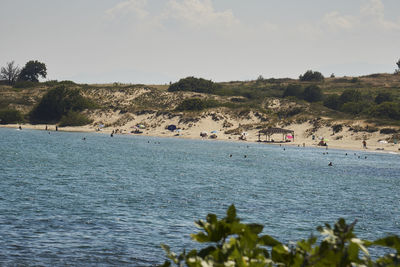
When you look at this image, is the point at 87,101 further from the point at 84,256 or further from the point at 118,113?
the point at 84,256

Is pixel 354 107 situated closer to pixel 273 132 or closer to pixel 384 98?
pixel 384 98

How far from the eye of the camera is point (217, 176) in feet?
184

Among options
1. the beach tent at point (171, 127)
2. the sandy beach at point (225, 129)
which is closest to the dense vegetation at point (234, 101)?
the sandy beach at point (225, 129)

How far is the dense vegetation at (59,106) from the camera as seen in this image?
16325 centimetres

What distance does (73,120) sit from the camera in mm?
162875

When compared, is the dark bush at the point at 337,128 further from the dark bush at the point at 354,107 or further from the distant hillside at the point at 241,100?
the dark bush at the point at 354,107

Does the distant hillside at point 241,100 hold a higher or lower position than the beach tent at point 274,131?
higher

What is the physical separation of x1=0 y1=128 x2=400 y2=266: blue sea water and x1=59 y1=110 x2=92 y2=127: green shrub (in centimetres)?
9138

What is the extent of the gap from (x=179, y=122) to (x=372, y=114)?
58.7 meters

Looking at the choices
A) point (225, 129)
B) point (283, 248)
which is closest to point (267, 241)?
point (283, 248)

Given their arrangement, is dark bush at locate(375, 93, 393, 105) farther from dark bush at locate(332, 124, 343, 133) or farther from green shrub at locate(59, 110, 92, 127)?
green shrub at locate(59, 110, 92, 127)

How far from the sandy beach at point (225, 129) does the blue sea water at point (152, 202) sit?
149 ft

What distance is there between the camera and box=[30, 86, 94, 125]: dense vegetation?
163250 mm

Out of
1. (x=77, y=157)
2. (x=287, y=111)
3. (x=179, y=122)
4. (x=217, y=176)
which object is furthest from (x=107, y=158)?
(x=287, y=111)
